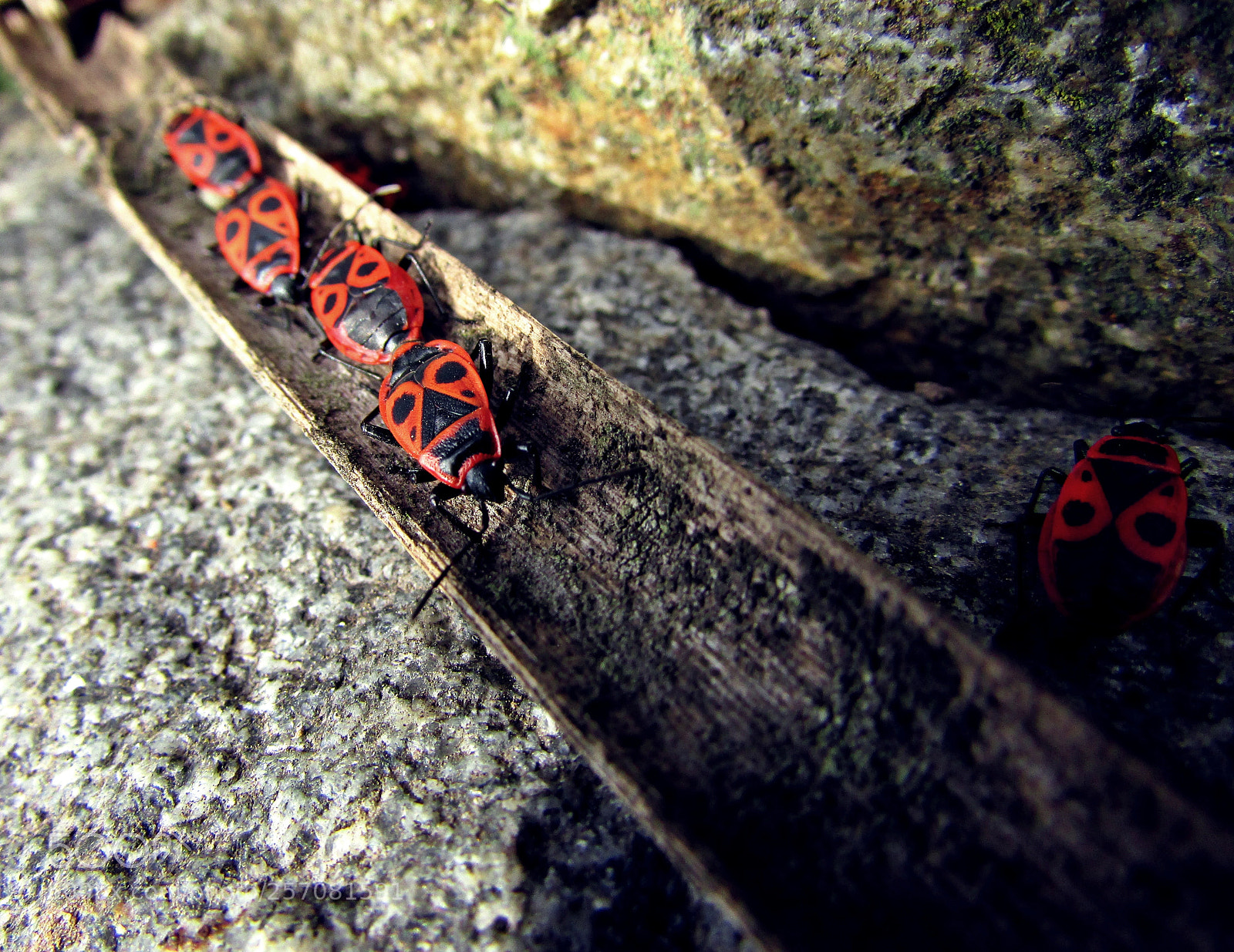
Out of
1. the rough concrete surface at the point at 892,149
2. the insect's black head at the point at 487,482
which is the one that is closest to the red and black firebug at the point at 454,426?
the insect's black head at the point at 487,482

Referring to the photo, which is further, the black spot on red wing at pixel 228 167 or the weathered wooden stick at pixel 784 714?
the black spot on red wing at pixel 228 167

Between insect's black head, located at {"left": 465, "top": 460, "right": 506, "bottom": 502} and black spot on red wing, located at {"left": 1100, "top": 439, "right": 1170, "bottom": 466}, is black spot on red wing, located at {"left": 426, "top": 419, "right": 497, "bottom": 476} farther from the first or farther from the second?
black spot on red wing, located at {"left": 1100, "top": 439, "right": 1170, "bottom": 466}

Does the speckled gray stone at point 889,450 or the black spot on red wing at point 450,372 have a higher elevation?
the speckled gray stone at point 889,450

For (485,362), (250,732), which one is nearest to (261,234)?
(485,362)

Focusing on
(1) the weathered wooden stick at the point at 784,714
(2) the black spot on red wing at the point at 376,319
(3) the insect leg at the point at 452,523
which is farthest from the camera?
(2) the black spot on red wing at the point at 376,319

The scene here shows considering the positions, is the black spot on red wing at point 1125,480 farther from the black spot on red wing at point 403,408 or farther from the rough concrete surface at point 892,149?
the black spot on red wing at point 403,408

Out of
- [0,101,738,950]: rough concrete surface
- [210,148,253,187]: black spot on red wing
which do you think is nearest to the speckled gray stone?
[210,148,253,187]: black spot on red wing

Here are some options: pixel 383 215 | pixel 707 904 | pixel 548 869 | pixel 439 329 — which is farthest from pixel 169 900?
pixel 383 215

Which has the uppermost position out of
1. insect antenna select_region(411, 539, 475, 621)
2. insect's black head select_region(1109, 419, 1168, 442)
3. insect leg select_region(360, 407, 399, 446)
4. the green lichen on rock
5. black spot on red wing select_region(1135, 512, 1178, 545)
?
the green lichen on rock
